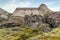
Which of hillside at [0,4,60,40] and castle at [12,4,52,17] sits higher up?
castle at [12,4,52,17]

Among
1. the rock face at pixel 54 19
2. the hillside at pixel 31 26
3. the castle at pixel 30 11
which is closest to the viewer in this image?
the hillside at pixel 31 26

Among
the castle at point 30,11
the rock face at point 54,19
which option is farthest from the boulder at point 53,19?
the castle at point 30,11

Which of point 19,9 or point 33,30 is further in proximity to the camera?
point 19,9

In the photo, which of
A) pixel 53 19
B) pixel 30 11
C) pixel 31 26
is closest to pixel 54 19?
pixel 53 19

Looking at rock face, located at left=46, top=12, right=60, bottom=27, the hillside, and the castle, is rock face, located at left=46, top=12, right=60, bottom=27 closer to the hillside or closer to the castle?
the hillside

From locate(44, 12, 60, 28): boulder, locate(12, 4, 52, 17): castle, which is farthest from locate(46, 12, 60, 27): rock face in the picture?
locate(12, 4, 52, 17): castle

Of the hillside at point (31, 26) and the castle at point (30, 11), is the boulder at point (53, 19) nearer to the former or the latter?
the hillside at point (31, 26)

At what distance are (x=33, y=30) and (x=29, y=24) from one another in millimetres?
17402

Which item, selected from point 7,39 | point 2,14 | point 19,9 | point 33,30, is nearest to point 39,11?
point 19,9

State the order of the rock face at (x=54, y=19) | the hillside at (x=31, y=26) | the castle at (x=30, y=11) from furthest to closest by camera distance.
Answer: the castle at (x=30, y=11)
the rock face at (x=54, y=19)
the hillside at (x=31, y=26)

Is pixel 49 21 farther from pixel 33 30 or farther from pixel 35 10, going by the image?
pixel 35 10

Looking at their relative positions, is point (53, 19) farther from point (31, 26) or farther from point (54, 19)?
point (31, 26)

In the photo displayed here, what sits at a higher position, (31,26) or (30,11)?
(30,11)

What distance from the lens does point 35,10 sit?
390 ft
